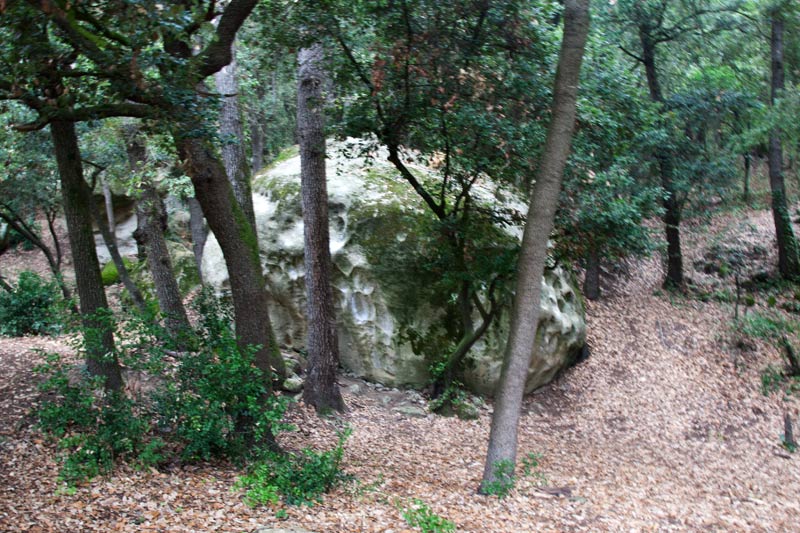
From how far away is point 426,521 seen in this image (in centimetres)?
609

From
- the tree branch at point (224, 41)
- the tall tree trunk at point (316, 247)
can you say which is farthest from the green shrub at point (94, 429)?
the tall tree trunk at point (316, 247)

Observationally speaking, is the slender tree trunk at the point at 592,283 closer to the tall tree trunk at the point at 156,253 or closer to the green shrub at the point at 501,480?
the green shrub at the point at 501,480

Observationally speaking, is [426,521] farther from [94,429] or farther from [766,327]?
[766,327]

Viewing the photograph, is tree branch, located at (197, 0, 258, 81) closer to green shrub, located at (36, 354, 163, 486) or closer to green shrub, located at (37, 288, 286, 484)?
green shrub, located at (37, 288, 286, 484)

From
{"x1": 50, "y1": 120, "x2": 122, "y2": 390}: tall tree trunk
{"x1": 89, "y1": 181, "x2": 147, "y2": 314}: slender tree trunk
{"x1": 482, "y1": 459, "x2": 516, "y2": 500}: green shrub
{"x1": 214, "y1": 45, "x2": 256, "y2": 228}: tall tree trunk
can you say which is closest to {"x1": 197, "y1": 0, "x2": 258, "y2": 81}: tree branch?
{"x1": 50, "y1": 120, "x2": 122, "y2": 390}: tall tree trunk

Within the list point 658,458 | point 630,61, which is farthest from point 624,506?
point 630,61

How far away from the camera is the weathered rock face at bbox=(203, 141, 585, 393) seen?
12.1 meters

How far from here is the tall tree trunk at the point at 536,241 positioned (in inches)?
280

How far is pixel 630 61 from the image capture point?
20.1 metres

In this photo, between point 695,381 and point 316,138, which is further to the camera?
point 695,381

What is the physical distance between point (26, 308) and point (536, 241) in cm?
1115

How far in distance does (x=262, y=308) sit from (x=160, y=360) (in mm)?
1282

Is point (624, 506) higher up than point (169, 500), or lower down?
lower down

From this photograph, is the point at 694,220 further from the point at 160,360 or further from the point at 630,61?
the point at 160,360
